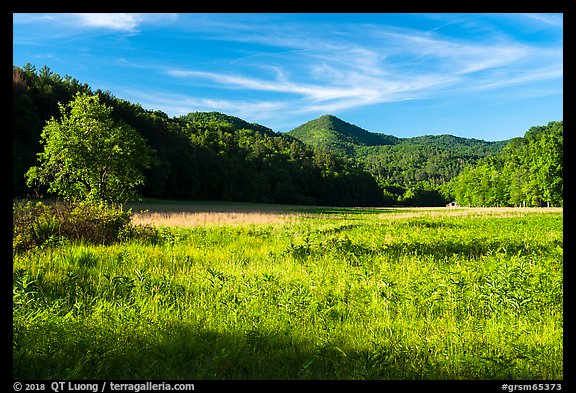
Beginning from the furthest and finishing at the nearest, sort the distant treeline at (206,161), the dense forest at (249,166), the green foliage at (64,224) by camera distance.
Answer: the dense forest at (249,166) → the distant treeline at (206,161) → the green foliage at (64,224)

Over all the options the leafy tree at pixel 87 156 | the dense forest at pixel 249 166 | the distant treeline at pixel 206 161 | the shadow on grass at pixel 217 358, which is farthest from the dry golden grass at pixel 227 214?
the shadow on grass at pixel 217 358

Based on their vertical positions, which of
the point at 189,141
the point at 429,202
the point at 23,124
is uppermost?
the point at 189,141

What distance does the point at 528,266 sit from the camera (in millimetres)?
7359

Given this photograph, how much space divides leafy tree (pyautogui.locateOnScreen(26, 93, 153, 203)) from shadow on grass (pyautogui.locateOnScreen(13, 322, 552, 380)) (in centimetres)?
1337

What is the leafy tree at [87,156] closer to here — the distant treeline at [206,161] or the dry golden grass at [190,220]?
the dry golden grass at [190,220]

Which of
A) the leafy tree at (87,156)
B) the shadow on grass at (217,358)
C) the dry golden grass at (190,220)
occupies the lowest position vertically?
the shadow on grass at (217,358)

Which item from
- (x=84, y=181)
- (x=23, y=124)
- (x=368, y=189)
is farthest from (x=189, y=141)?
(x=368, y=189)

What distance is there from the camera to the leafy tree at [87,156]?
1554 centimetres

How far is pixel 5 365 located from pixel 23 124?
35267mm

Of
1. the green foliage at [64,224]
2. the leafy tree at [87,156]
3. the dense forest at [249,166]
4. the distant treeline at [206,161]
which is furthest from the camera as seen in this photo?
the dense forest at [249,166]

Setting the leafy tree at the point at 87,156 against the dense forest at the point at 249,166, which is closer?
the leafy tree at the point at 87,156

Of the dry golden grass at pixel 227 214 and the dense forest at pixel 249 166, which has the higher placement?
the dense forest at pixel 249 166

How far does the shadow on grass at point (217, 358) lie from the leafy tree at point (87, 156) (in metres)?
13.4
